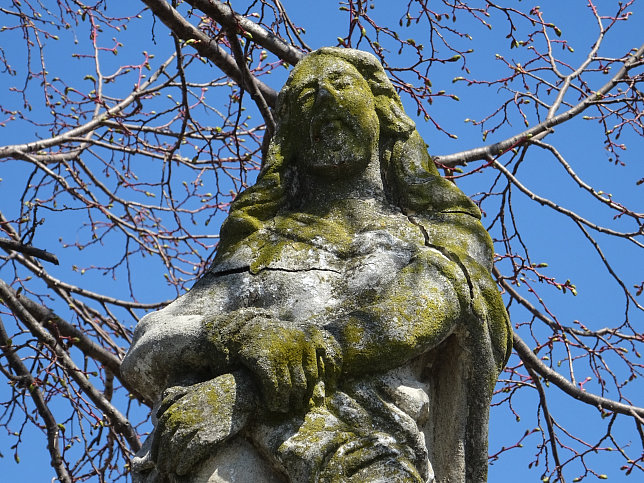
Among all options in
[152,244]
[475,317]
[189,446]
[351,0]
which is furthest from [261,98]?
[189,446]

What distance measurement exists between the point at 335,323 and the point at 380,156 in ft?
3.33

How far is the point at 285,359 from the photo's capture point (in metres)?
3.49

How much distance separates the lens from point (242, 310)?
372 cm

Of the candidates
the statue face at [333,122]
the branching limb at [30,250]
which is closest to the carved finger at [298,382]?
the statue face at [333,122]

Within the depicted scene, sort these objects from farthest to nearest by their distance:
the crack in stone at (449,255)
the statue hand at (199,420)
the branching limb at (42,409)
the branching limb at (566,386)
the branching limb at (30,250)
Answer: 1. the branching limb at (566,386)
2. the branching limb at (42,409)
3. the branching limb at (30,250)
4. the crack in stone at (449,255)
5. the statue hand at (199,420)

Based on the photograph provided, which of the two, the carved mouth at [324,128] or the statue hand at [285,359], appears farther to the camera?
the carved mouth at [324,128]

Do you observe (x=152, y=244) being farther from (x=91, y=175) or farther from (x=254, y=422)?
(x=254, y=422)

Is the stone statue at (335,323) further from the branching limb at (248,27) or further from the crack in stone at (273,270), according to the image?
the branching limb at (248,27)

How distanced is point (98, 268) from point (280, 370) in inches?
173

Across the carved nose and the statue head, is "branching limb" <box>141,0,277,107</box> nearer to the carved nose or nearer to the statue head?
the statue head

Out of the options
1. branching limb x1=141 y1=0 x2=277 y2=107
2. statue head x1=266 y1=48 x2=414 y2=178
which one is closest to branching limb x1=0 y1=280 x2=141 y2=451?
branching limb x1=141 y1=0 x2=277 y2=107

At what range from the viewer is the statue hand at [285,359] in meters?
3.48

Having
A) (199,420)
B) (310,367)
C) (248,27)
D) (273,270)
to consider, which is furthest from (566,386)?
(199,420)

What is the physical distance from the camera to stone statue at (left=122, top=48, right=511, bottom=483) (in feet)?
11.5
